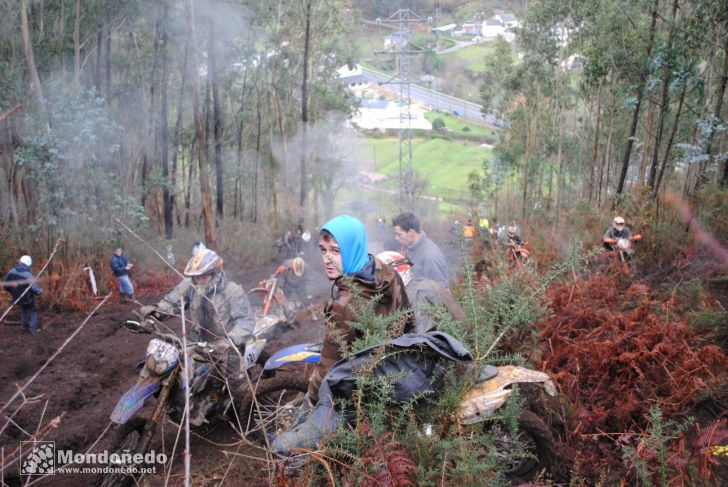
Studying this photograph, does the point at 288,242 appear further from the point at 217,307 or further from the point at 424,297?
the point at 424,297

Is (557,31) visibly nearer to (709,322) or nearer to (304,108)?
(304,108)

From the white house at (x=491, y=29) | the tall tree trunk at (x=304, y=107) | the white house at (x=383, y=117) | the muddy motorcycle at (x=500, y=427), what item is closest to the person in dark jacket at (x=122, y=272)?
the muddy motorcycle at (x=500, y=427)

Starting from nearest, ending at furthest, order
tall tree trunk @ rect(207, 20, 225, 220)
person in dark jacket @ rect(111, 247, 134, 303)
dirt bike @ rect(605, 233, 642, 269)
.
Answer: dirt bike @ rect(605, 233, 642, 269)
person in dark jacket @ rect(111, 247, 134, 303)
tall tree trunk @ rect(207, 20, 225, 220)

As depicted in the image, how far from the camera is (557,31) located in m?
30.9

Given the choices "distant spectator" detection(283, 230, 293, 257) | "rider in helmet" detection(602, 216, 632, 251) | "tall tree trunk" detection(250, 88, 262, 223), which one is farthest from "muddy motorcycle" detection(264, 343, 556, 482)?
"tall tree trunk" detection(250, 88, 262, 223)

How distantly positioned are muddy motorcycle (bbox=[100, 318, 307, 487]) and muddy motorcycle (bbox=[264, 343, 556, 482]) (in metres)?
0.90

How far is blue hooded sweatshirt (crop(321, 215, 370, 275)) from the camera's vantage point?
348 cm

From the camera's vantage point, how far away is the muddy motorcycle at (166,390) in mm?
4324

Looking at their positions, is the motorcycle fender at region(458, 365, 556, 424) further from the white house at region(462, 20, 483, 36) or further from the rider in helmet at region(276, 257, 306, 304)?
the white house at region(462, 20, 483, 36)

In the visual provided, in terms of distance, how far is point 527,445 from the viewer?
3701mm

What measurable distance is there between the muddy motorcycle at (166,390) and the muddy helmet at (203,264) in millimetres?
544

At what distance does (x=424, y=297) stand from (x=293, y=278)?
26.4 ft

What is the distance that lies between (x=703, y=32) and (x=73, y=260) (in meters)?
15.7

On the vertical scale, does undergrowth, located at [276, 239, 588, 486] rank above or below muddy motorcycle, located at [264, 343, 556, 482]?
above
